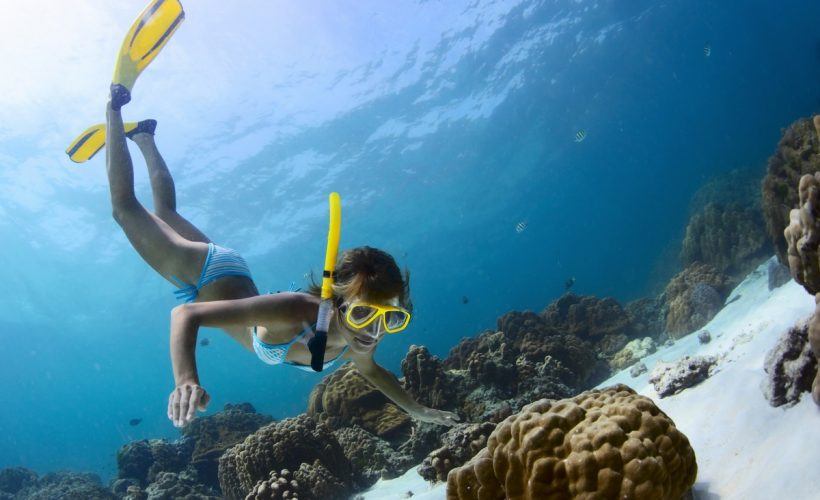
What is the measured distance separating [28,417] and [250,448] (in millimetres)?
137846

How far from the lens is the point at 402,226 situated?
53969 mm

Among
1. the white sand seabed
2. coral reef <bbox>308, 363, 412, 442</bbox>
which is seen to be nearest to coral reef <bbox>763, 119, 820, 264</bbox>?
the white sand seabed

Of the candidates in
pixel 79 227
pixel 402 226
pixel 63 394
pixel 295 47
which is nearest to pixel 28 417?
pixel 63 394

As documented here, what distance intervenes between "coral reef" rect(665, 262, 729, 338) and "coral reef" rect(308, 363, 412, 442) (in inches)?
284

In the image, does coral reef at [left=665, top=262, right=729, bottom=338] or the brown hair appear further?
coral reef at [left=665, top=262, right=729, bottom=338]

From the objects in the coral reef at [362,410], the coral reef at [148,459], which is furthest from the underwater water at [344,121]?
the coral reef at [148,459]

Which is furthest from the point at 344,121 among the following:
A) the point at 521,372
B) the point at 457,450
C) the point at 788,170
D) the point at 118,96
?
the point at 457,450

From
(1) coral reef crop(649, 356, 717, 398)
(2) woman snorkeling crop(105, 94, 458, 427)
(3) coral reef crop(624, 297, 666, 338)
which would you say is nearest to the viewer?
(2) woman snorkeling crop(105, 94, 458, 427)

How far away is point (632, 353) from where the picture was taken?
1076 cm

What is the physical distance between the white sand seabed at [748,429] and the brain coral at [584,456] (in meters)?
0.39

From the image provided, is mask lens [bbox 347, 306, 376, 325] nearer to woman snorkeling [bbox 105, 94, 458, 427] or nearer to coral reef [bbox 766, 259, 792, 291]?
woman snorkeling [bbox 105, 94, 458, 427]

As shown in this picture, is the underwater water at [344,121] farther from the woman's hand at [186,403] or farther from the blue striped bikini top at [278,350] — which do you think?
the woman's hand at [186,403]

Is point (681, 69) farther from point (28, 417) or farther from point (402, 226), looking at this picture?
point (28, 417)

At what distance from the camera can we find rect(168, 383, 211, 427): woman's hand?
232 cm
